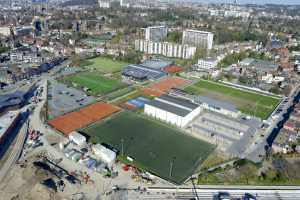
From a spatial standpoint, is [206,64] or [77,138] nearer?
[77,138]

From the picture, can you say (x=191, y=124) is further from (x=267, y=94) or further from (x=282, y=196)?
(x=267, y=94)

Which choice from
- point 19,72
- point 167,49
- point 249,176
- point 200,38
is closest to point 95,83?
point 19,72

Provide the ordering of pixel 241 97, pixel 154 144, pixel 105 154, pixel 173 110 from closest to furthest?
pixel 105 154
pixel 154 144
pixel 173 110
pixel 241 97

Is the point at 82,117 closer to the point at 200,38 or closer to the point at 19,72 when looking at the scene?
the point at 19,72

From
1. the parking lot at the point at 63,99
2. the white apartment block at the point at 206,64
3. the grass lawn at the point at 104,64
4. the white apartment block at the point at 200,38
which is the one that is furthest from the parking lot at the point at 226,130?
the white apartment block at the point at 200,38

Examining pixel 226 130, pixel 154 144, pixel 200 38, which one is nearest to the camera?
pixel 154 144

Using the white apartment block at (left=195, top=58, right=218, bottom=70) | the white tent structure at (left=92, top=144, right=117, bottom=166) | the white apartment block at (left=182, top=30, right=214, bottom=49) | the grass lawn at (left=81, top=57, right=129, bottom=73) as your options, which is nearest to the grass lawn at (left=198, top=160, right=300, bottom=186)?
the white tent structure at (left=92, top=144, right=117, bottom=166)

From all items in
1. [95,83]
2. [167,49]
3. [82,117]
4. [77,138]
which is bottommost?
[77,138]
